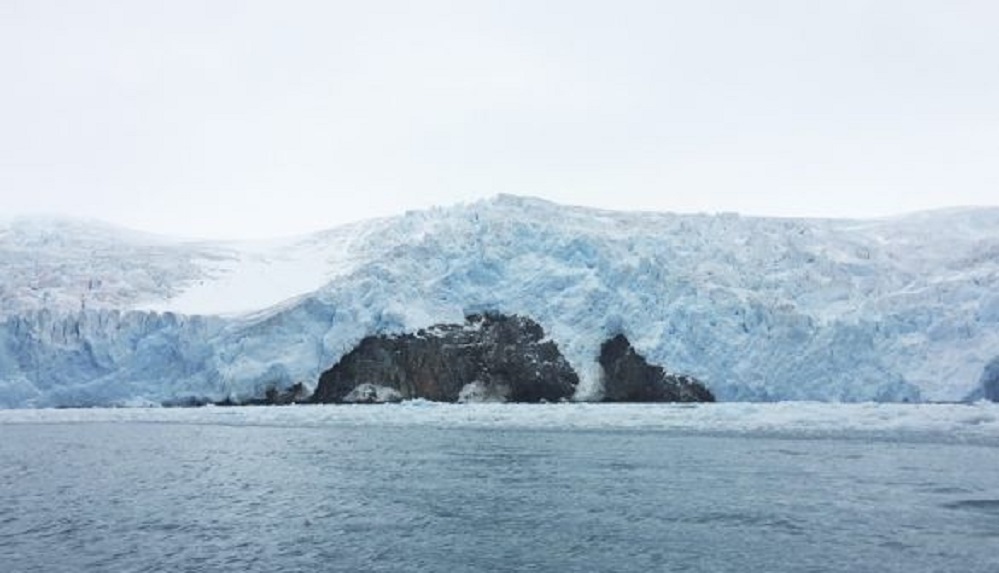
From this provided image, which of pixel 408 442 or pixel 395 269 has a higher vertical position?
pixel 395 269

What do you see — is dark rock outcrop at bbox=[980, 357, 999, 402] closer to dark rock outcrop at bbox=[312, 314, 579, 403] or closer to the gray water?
the gray water

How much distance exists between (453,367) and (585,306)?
567 centimetres

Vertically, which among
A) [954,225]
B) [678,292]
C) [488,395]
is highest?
[954,225]

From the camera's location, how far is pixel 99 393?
112ft

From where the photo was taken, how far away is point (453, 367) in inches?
1384

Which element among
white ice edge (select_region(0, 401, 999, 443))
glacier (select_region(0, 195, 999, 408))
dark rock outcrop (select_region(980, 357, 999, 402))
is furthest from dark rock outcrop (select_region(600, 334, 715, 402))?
dark rock outcrop (select_region(980, 357, 999, 402))

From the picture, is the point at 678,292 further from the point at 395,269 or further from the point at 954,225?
the point at 954,225

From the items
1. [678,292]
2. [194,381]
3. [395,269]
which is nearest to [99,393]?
[194,381]

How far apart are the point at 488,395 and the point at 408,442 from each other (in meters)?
14.5

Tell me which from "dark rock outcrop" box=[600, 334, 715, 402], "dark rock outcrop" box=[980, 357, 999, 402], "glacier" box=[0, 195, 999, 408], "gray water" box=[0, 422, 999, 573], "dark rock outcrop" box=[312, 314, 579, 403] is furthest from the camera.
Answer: "dark rock outcrop" box=[312, 314, 579, 403]

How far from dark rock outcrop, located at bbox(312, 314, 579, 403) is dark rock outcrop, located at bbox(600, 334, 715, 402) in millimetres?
1638

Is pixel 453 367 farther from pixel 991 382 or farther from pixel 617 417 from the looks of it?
pixel 991 382

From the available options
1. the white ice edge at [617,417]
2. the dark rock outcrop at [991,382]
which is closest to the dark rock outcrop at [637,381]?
the white ice edge at [617,417]

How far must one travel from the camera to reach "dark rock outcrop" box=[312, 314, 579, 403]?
113ft
